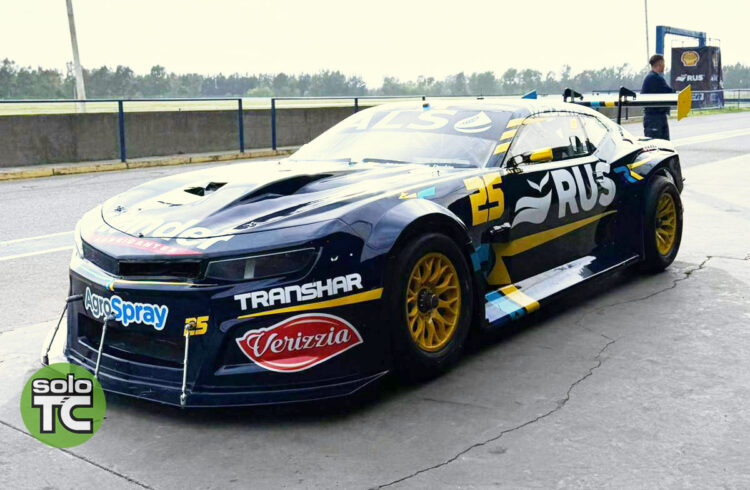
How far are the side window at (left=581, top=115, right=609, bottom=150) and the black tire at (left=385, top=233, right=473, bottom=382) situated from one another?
6.82ft

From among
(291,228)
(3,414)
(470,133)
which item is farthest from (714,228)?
(3,414)

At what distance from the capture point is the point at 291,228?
3.93m

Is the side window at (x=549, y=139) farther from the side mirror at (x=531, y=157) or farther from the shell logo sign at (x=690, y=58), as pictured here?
the shell logo sign at (x=690, y=58)

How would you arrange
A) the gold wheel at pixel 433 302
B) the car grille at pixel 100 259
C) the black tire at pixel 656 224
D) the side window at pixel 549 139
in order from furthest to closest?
1. the black tire at pixel 656 224
2. the side window at pixel 549 139
3. the gold wheel at pixel 433 302
4. the car grille at pixel 100 259

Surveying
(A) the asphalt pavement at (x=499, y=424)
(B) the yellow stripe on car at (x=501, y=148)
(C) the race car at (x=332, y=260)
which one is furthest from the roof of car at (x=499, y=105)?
(A) the asphalt pavement at (x=499, y=424)

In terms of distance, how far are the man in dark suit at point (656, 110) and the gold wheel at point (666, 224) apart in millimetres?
5726

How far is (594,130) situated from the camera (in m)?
6.27

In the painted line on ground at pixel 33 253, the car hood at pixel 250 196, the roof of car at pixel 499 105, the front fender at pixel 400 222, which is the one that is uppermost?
the roof of car at pixel 499 105

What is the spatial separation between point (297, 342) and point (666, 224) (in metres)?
3.82

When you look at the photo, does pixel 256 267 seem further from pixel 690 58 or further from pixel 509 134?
pixel 690 58

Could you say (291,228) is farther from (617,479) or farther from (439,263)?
(617,479)

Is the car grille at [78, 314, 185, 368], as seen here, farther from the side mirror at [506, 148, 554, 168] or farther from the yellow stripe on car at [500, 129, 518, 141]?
the yellow stripe on car at [500, 129, 518, 141]

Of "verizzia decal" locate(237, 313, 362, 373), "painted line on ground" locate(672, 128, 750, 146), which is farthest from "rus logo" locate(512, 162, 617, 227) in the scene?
"painted line on ground" locate(672, 128, 750, 146)

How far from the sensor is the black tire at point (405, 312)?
4.05 metres
